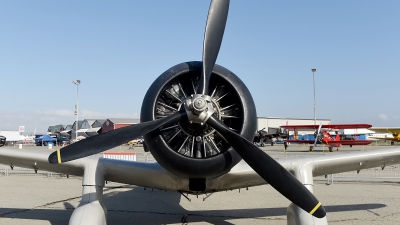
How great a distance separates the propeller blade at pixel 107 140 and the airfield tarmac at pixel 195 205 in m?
3.16

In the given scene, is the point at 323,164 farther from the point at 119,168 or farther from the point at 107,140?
the point at 107,140

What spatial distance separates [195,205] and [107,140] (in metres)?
5.15

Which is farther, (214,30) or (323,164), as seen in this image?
(323,164)

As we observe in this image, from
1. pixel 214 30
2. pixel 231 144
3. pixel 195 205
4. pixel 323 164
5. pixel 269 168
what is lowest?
pixel 195 205

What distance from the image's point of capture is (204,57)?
16.0 feet

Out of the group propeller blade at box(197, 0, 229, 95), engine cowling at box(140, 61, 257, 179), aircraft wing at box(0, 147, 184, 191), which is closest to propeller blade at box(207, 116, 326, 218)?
engine cowling at box(140, 61, 257, 179)

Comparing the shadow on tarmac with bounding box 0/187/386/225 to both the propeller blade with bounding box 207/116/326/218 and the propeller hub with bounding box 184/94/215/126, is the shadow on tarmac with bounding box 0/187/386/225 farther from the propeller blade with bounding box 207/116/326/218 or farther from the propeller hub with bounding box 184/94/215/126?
the propeller hub with bounding box 184/94/215/126

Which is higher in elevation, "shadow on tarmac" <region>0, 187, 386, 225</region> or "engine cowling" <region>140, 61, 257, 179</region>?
"engine cowling" <region>140, 61, 257, 179</region>

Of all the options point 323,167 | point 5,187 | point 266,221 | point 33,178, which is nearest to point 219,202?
point 266,221

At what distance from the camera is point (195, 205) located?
364 inches

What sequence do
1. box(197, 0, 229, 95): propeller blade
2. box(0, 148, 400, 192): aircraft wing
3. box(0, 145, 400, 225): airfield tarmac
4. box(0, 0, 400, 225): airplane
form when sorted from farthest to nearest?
box(0, 145, 400, 225): airfield tarmac, box(0, 148, 400, 192): aircraft wing, box(197, 0, 229, 95): propeller blade, box(0, 0, 400, 225): airplane

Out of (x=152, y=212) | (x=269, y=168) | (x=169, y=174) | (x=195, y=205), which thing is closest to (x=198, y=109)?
(x=269, y=168)

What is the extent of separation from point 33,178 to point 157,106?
42.8 feet

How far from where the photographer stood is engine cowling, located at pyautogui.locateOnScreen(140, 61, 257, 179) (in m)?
4.71
